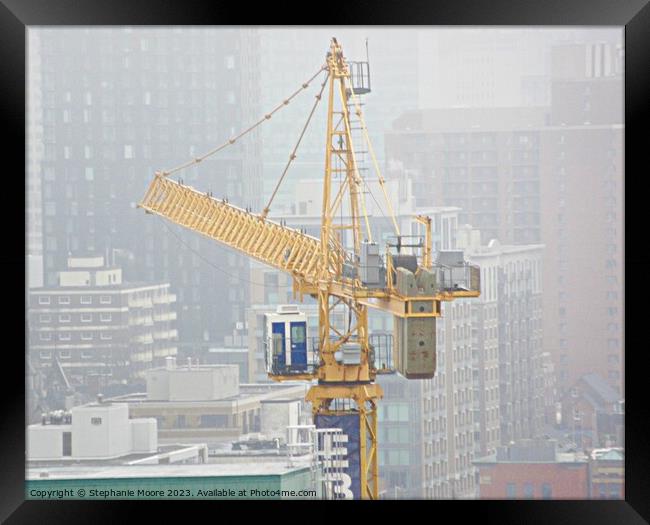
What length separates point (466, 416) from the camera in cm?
3356

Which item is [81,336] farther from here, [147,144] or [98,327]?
[147,144]

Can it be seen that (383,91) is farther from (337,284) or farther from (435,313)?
(435,313)

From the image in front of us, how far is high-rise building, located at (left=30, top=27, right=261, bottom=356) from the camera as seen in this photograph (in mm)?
33125

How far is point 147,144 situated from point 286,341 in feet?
69.1

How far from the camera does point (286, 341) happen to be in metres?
15.0

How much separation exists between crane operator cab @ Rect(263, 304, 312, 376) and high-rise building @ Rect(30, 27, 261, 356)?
16.3 meters

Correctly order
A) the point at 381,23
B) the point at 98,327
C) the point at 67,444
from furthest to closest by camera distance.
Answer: the point at 98,327 → the point at 67,444 → the point at 381,23

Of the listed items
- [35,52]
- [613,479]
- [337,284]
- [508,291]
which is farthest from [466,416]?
[337,284]

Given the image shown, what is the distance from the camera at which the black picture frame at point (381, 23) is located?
3379mm

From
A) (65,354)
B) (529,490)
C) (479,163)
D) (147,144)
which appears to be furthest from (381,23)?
(479,163)

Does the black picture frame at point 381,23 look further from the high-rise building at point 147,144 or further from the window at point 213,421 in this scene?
the high-rise building at point 147,144

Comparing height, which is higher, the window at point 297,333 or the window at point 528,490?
the window at point 297,333

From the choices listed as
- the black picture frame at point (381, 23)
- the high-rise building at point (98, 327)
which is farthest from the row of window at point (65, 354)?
the black picture frame at point (381, 23)

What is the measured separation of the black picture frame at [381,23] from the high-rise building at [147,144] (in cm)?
2808
